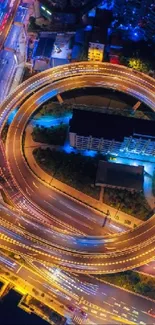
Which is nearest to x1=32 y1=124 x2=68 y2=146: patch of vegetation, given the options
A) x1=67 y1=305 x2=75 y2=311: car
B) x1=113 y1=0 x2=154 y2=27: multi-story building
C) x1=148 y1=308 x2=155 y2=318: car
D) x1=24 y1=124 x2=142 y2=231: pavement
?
x1=24 y1=124 x2=142 y2=231: pavement

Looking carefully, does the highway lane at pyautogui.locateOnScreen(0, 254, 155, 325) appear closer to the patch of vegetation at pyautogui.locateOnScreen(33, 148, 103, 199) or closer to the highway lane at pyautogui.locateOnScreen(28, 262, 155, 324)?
the highway lane at pyautogui.locateOnScreen(28, 262, 155, 324)

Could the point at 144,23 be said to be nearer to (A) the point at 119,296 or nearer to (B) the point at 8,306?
(A) the point at 119,296

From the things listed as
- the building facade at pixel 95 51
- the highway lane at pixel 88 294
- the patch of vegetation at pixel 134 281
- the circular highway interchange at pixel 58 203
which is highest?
the building facade at pixel 95 51

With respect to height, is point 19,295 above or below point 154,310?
below

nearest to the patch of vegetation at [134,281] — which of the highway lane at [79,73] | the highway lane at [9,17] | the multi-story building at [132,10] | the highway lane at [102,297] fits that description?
the highway lane at [102,297]

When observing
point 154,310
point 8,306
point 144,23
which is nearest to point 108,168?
point 154,310

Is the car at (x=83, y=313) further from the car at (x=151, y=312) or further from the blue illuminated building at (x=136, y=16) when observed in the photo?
the blue illuminated building at (x=136, y=16)

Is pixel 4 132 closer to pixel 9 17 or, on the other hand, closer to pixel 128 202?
pixel 128 202
